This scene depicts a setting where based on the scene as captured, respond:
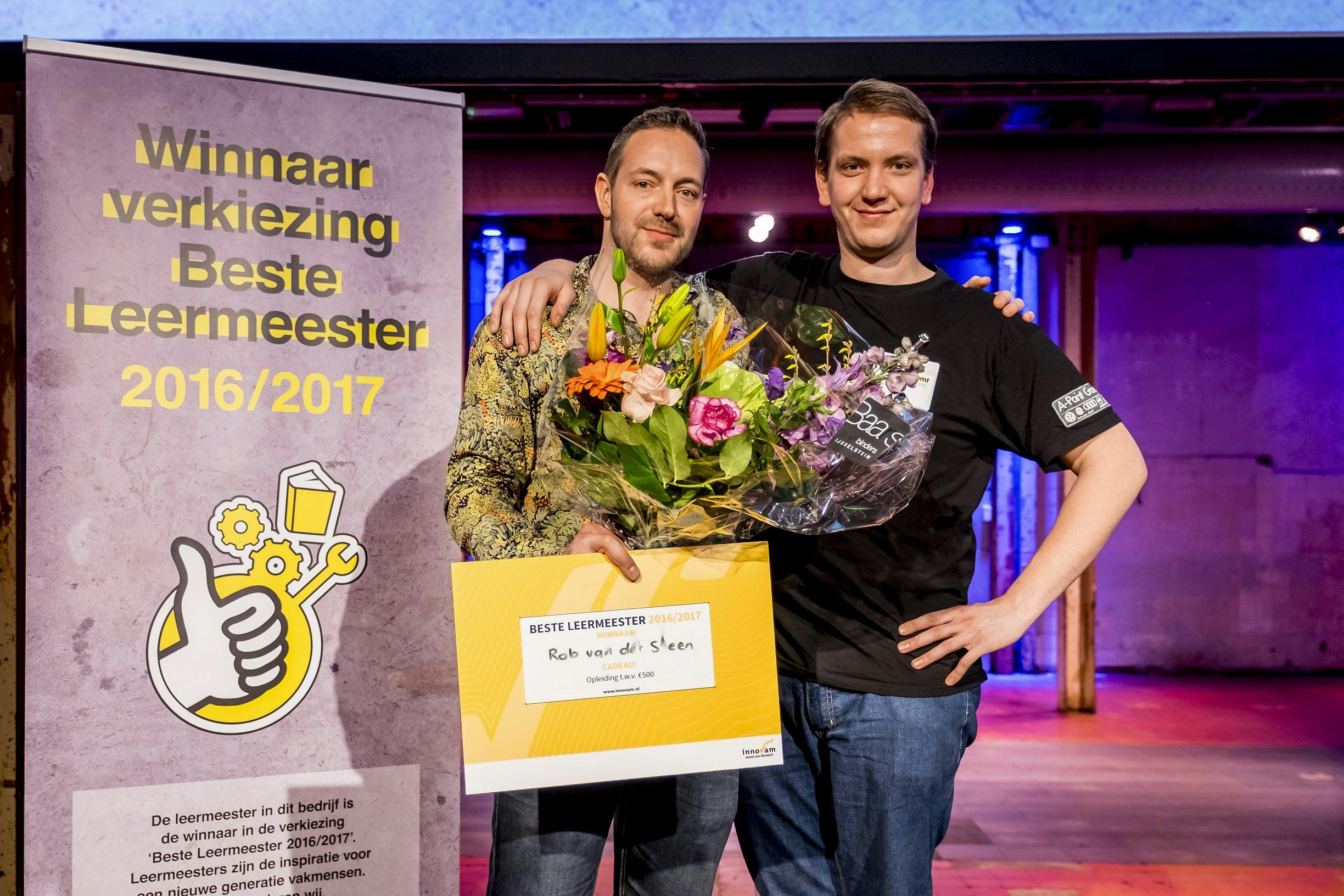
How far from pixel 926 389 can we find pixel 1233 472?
6.97m

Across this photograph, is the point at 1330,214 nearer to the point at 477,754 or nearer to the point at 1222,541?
the point at 1222,541

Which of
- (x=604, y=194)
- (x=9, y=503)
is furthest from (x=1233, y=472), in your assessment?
(x=9, y=503)

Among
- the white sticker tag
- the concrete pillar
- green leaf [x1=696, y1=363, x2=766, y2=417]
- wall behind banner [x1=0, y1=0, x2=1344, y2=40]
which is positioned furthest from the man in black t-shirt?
the concrete pillar

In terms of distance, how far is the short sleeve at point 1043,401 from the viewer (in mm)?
1618

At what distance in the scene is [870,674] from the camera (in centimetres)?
160

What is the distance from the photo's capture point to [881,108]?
168cm

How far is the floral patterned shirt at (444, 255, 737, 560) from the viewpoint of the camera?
1.52m

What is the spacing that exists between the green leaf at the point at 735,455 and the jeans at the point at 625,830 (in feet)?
1.91

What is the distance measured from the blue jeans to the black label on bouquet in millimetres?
465

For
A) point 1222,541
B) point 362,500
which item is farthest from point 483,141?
point 1222,541

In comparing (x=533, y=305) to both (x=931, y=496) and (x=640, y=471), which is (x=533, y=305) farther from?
(x=931, y=496)

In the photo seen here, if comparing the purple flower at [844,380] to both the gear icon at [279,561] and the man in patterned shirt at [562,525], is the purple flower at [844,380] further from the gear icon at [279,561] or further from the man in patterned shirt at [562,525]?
the gear icon at [279,561]

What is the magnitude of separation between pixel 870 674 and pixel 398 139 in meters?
1.61

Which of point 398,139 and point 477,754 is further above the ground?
point 398,139
